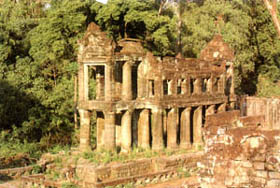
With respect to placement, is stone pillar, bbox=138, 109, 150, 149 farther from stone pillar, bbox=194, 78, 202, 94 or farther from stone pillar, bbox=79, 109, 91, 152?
stone pillar, bbox=194, 78, 202, 94

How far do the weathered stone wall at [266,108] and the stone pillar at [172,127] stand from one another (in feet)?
12.7

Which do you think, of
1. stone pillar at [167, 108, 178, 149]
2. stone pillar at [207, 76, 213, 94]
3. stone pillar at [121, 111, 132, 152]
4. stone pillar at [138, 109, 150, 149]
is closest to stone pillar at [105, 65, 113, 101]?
stone pillar at [121, 111, 132, 152]

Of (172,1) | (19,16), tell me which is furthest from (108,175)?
(172,1)

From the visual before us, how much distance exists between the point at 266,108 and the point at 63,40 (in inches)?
528

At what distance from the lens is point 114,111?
19516mm

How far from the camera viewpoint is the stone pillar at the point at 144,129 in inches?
831

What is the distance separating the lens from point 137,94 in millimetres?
21594

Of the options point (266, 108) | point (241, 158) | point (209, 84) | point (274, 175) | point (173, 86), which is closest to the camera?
point (274, 175)

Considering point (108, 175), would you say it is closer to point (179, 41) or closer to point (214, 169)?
point (214, 169)

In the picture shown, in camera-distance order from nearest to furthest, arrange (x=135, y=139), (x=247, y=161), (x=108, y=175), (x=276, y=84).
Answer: (x=247, y=161) < (x=108, y=175) < (x=135, y=139) < (x=276, y=84)

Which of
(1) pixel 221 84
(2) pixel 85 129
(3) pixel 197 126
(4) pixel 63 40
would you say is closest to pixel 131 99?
(2) pixel 85 129

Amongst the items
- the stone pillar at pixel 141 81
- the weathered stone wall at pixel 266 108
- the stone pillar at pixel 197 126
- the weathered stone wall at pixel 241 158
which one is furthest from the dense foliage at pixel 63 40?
the weathered stone wall at pixel 241 158

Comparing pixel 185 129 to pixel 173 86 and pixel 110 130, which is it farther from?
pixel 110 130

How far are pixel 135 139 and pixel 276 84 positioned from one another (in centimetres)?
2068
